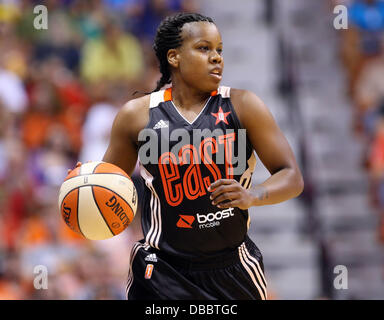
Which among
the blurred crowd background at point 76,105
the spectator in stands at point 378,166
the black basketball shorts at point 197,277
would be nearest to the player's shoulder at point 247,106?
the black basketball shorts at point 197,277

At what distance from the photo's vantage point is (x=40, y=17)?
9984mm

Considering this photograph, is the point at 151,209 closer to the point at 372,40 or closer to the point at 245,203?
the point at 245,203

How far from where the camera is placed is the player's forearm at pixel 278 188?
12.4 feet

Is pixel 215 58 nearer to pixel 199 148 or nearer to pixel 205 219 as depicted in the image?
pixel 199 148

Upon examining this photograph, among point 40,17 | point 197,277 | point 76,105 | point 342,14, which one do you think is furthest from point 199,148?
point 40,17

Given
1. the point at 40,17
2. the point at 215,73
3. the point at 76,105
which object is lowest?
the point at 215,73

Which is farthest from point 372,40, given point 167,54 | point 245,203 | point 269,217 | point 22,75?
point 245,203

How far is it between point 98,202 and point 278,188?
1.05 meters

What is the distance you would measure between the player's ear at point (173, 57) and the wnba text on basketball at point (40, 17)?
5.49 metres

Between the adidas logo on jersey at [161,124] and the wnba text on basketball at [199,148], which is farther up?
the adidas logo on jersey at [161,124]

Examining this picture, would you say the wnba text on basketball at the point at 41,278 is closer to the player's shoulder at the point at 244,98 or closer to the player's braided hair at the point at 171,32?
the player's braided hair at the point at 171,32

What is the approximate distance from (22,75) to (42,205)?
103 inches

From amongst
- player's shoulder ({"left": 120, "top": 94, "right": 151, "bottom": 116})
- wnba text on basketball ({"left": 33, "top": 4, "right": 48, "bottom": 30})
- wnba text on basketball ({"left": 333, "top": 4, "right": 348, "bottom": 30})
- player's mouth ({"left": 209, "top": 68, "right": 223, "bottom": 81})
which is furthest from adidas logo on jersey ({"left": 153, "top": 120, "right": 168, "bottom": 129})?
wnba text on basketball ({"left": 33, "top": 4, "right": 48, "bottom": 30})
